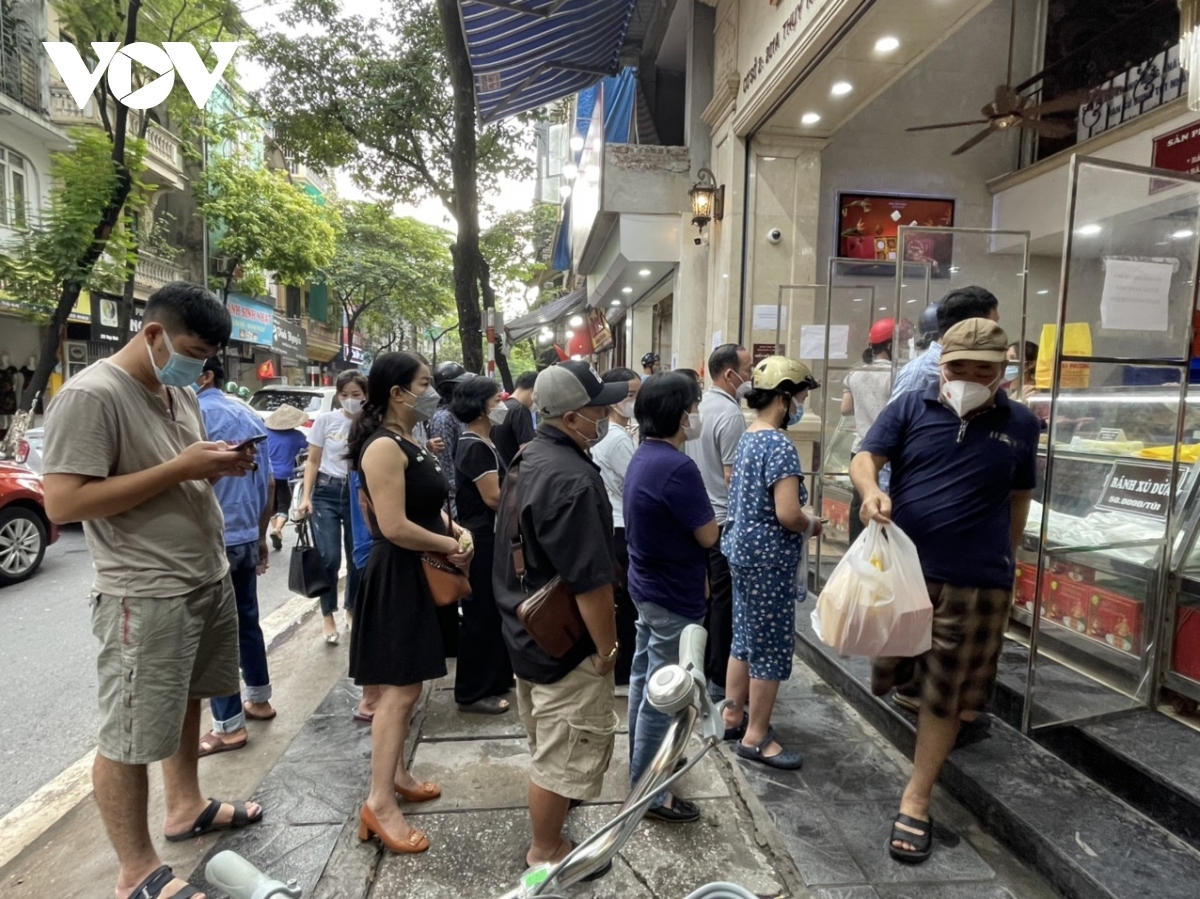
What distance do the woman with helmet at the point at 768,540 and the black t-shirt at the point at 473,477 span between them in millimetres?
1274

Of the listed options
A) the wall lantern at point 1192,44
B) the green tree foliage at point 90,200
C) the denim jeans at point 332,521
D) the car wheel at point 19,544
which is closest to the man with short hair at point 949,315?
the wall lantern at point 1192,44

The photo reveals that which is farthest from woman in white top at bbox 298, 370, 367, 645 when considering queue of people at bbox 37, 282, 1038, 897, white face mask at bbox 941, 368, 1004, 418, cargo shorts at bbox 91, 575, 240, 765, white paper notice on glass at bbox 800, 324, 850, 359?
white paper notice on glass at bbox 800, 324, 850, 359

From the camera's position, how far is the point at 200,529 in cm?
235

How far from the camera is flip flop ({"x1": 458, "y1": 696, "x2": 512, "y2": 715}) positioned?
145 inches

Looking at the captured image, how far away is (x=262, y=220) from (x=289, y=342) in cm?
997

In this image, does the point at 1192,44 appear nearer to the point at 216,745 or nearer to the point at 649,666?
the point at 649,666

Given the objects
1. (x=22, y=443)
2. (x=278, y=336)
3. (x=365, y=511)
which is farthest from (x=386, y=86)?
(x=278, y=336)

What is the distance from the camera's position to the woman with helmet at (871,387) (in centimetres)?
468

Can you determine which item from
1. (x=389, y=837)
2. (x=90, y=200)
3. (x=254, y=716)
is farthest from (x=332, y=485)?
(x=90, y=200)

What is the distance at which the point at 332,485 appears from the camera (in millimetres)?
4523

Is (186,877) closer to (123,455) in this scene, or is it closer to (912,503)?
(123,455)

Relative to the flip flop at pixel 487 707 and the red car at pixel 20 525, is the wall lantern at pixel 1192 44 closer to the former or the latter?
the flip flop at pixel 487 707

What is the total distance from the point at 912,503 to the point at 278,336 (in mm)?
27306

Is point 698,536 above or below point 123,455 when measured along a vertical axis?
below
